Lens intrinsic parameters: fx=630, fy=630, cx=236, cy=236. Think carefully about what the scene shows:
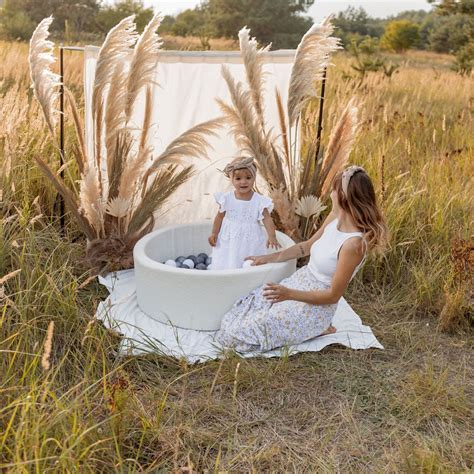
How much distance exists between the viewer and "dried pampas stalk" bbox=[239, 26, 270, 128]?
3.34m

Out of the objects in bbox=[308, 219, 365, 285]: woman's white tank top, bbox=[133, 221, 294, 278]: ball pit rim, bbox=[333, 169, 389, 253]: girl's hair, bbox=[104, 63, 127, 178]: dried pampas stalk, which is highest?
bbox=[104, 63, 127, 178]: dried pampas stalk

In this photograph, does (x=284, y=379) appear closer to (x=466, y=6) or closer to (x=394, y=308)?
(x=394, y=308)

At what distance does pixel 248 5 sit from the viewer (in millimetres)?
26312

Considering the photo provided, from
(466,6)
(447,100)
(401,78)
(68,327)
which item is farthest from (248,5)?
(68,327)

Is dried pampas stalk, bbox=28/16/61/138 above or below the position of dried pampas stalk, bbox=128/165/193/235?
above

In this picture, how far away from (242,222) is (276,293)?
67 centimetres

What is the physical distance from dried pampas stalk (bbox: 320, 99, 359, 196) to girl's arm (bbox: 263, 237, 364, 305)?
1077 millimetres

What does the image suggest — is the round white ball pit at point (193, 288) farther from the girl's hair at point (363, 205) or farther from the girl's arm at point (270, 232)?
the girl's hair at point (363, 205)

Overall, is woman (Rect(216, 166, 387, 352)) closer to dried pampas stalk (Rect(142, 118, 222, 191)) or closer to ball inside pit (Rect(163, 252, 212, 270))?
ball inside pit (Rect(163, 252, 212, 270))

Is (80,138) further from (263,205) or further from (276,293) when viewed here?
(276,293)

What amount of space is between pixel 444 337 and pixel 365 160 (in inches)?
60.1

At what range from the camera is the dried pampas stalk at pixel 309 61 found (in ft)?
11.1

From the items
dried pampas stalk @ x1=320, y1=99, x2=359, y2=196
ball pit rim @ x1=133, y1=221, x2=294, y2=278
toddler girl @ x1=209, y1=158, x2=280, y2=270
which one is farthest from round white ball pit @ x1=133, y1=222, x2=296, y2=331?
dried pampas stalk @ x1=320, y1=99, x2=359, y2=196

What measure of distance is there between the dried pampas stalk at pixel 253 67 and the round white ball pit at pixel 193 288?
0.97 meters
